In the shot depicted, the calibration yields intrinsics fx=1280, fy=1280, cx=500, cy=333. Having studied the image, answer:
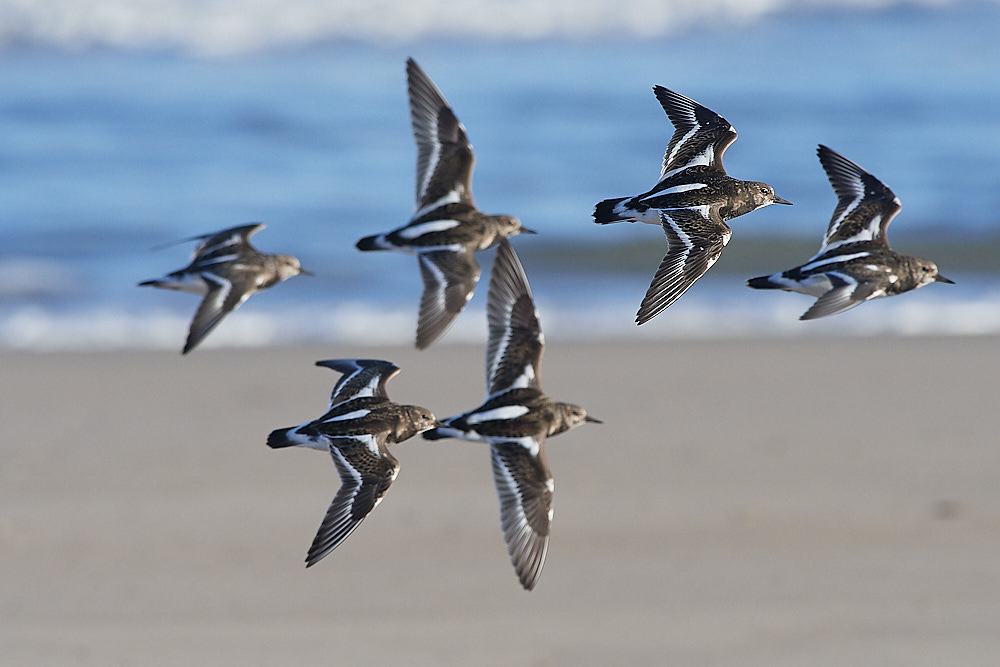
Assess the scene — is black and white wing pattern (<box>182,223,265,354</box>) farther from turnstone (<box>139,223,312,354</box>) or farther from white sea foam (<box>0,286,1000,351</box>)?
white sea foam (<box>0,286,1000,351</box>)

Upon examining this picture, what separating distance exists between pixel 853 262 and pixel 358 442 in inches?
61.3

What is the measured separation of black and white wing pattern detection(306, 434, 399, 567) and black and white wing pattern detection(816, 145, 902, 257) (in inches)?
58.9

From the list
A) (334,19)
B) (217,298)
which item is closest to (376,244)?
(217,298)

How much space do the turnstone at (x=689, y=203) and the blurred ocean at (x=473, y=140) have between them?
7.27m

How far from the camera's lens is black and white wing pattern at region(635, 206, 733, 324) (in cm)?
334

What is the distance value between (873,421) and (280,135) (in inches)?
490

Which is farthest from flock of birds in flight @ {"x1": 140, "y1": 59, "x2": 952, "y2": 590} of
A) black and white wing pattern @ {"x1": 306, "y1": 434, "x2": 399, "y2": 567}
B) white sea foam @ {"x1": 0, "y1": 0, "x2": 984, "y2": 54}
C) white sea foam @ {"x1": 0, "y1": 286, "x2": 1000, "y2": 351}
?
white sea foam @ {"x1": 0, "y1": 0, "x2": 984, "y2": 54}

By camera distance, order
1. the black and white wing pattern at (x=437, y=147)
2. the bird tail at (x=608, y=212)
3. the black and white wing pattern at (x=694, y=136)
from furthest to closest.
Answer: the black and white wing pattern at (x=437, y=147), the black and white wing pattern at (x=694, y=136), the bird tail at (x=608, y=212)

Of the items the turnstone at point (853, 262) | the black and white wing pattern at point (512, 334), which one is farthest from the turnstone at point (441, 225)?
the turnstone at point (853, 262)

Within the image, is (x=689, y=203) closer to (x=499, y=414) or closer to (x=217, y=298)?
(x=499, y=414)

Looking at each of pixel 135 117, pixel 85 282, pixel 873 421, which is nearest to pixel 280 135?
pixel 135 117

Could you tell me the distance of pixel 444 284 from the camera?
4.11 m

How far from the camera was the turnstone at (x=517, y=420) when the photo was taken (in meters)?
4.11

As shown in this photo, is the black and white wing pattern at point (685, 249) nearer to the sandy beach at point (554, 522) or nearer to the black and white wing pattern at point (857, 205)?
the black and white wing pattern at point (857, 205)
